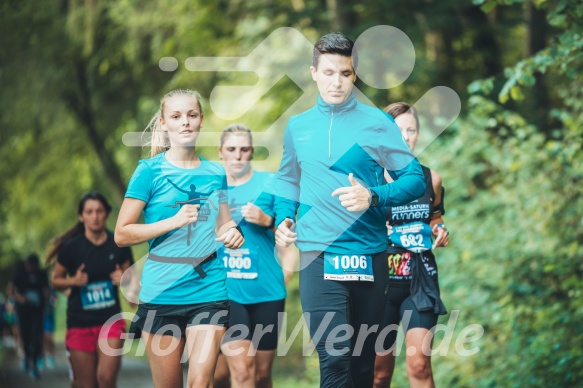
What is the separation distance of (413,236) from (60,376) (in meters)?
11.8

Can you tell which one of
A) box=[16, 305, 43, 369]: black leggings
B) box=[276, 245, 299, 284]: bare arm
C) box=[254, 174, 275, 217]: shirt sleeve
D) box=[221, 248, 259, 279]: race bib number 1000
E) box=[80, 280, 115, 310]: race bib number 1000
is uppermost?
box=[254, 174, 275, 217]: shirt sleeve

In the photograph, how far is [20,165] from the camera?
21438 millimetres

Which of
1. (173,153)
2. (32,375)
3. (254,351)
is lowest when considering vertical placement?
(32,375)

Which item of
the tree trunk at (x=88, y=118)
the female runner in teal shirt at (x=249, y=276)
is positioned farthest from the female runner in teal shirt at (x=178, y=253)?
the tree trunk at (x=88, y=118)

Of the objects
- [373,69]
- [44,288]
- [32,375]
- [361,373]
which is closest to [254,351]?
[361,373]

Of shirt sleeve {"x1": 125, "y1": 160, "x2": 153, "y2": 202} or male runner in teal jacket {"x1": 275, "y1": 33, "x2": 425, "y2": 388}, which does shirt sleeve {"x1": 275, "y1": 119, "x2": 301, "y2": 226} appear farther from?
shirt sleeve {"x1": 125, "y1": 160, "x2": 153, "y2": 202}

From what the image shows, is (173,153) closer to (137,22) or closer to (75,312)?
(75,312)

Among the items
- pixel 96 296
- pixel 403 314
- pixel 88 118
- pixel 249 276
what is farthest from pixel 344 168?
pixel 88 118

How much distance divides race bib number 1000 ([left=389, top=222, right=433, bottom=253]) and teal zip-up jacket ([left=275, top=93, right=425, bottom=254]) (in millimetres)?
1090

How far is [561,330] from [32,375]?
11.1m

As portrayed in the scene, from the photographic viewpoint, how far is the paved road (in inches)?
603

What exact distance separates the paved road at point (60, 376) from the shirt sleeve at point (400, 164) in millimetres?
9638

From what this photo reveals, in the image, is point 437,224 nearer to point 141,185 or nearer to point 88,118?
point 141,185

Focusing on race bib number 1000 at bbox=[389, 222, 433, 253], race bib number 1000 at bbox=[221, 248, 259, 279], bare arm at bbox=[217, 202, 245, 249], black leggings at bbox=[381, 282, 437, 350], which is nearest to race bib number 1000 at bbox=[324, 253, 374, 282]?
bare arm at bbox=[217, 202, 245, 249]
